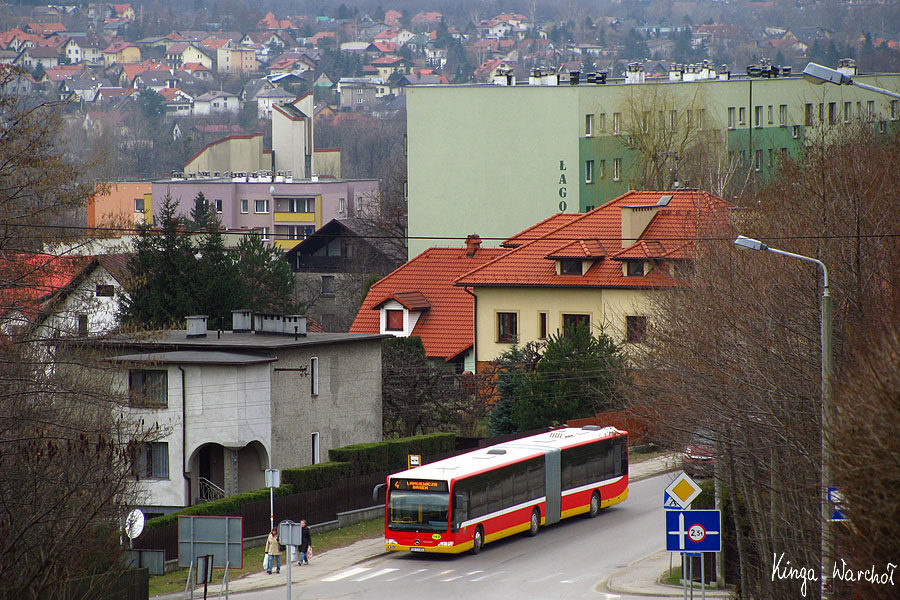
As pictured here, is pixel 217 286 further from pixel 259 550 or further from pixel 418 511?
pixel 418 511

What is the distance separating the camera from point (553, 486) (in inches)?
1339

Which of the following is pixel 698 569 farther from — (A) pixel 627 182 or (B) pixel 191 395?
(A) pixel 627 182

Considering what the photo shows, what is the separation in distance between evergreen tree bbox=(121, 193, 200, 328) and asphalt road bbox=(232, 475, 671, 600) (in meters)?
19.0

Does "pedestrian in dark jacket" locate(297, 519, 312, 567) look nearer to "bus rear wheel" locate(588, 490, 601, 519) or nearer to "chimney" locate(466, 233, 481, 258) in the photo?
"bus rear wheel" locate(588, 490, 601, 519)

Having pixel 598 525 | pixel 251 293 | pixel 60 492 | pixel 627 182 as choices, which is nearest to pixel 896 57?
pixel 627 182

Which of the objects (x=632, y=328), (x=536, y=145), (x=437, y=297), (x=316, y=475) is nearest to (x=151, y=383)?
(x=316, y=475)

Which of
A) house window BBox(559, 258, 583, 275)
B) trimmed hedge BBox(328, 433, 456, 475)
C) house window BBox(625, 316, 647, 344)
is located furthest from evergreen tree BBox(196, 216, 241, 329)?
house window BBox(625, 316, 647, 344)

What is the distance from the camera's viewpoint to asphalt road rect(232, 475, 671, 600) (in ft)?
89.0

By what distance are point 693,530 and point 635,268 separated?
30437 millimetres

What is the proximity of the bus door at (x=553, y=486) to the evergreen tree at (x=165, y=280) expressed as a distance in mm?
18742

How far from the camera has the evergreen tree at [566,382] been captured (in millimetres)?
43062

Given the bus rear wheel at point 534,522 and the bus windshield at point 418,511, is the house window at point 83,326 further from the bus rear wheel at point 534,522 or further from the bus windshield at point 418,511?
the bus rear wheel at point 534,522

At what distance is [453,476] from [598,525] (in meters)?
5.51

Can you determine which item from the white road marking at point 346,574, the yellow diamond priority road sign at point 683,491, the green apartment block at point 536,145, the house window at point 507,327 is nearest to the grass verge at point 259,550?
the white road marking at point 346,574
